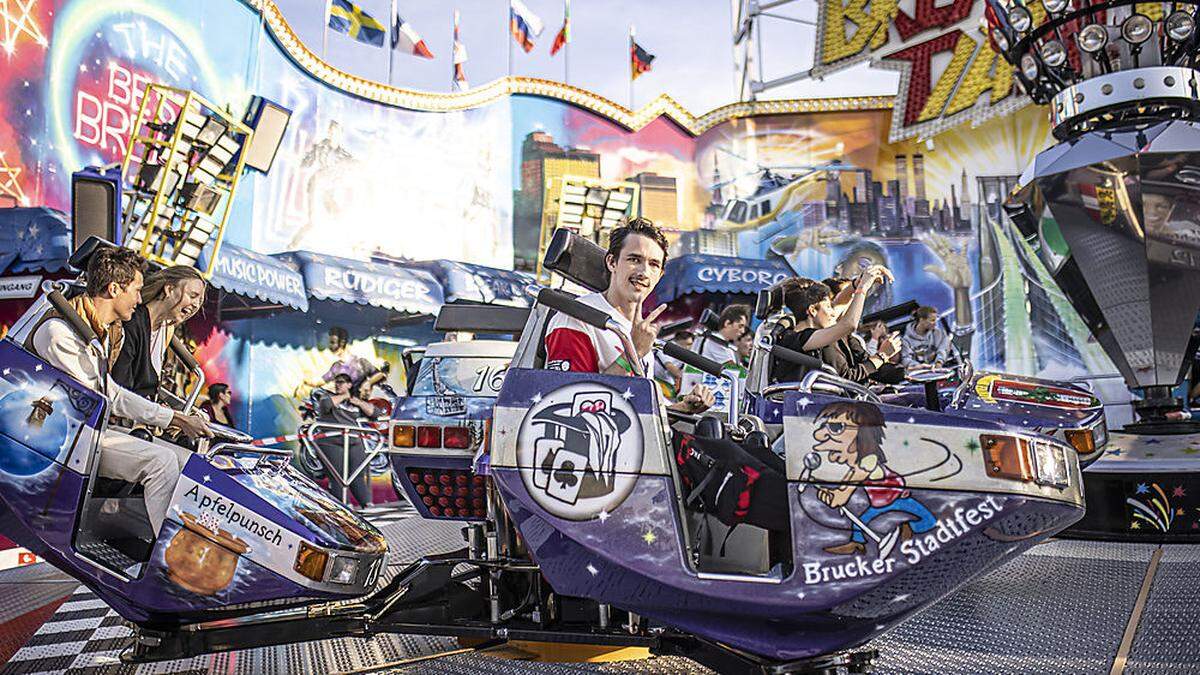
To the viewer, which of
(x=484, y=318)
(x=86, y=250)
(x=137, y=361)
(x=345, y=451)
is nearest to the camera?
(x=86, y=250)

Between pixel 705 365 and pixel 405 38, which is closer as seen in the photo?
pixel 705 365

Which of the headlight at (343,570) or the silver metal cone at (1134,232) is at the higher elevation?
the silver metal cone at (1134,232)

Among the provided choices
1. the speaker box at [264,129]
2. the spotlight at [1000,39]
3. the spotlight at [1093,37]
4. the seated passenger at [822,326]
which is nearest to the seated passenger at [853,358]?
the seated passenger at [822,326]

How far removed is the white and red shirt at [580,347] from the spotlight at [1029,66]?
17.0 feet

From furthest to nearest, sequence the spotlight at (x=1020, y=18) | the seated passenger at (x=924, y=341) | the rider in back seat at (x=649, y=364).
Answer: the seated passenger at (x=924, y=341) → the spotlight at (x=1020, y=18) → the rider in back seat at (x=649, y=364)

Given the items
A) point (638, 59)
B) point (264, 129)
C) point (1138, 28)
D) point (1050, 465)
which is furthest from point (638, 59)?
point (1050, 465)

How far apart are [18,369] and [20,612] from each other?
215 centimetres

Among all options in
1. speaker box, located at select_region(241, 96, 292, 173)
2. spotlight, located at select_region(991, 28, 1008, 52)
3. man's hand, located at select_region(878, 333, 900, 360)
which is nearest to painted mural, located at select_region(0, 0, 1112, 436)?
speaker box, located at select_region(241, 96, 292, 173)

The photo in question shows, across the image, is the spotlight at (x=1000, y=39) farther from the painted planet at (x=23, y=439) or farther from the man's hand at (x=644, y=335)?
the painted planet at (x=23, y=439)

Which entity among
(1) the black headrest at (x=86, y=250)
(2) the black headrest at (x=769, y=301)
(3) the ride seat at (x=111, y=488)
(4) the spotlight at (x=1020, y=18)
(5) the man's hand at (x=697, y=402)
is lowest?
(3) the ride seat at (x=111, y=488)

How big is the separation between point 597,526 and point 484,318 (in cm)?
155

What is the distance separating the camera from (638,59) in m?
19.1

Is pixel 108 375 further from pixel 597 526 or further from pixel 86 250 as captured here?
pixel 597 526

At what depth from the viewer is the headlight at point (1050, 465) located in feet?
6.75
